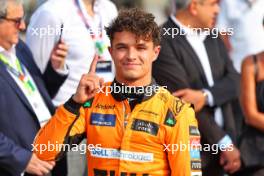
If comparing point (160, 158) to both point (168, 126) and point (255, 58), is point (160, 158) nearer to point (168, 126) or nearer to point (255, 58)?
point (168, 126)

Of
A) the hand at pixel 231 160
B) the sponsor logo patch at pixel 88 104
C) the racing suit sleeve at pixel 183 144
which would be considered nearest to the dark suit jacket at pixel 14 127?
the sponsor logo patch at pixel 88 104

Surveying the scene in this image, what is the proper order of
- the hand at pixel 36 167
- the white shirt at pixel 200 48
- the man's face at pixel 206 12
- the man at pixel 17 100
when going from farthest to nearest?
the man's face at pixel 206 12
the white shirt at pixel 200 48
the man at pixel 17 100
the hand at pixel 36 167

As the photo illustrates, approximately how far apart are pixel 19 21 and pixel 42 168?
0.99 m

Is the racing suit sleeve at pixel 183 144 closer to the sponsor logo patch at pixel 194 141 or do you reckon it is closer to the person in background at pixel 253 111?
the sponsor logo patch at pixel 194 141

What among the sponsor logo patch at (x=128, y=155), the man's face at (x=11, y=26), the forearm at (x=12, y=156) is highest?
the man's face at (x=11, y=26)

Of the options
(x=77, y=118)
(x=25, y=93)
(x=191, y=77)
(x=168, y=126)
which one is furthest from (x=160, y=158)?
(x=191, y=77)

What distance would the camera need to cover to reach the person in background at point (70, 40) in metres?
5.47

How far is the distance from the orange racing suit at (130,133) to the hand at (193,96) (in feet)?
5.50

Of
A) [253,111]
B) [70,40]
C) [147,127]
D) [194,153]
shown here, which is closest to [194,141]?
[194,153]

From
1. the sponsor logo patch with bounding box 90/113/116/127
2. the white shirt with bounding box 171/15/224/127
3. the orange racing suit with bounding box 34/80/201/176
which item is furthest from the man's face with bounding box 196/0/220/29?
the sponsor logo patch with bounding box 90/113/116/127

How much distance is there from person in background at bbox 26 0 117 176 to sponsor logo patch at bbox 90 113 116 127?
68.6 inches

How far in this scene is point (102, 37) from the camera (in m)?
5.57

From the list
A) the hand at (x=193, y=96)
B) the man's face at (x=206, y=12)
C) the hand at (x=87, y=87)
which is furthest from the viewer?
the man's face at (x=206, y=12)

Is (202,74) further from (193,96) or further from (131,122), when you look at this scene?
(131,122)
